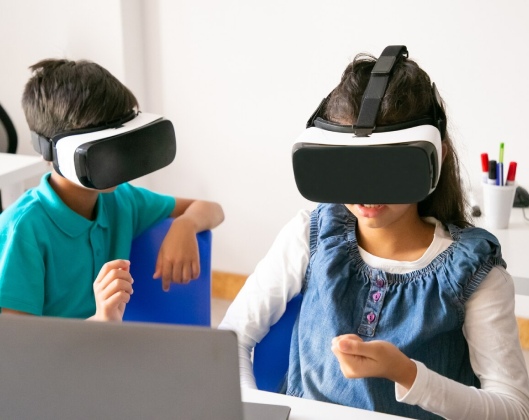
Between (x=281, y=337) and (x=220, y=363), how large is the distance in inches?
23.0

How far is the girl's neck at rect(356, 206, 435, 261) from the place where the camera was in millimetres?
1167

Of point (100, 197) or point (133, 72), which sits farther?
point (133, 72)

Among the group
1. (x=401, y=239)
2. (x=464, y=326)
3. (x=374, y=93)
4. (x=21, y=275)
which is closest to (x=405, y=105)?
(x=374, y=93)

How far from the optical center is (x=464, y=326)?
1.10m

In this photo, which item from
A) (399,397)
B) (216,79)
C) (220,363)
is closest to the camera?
(220,363)

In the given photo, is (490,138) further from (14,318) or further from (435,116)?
(14,318)

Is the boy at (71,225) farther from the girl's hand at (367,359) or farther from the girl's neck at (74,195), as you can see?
the girl's hand at (367,359)

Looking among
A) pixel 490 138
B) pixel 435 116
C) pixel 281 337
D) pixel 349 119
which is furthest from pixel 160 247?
pixel 490 138

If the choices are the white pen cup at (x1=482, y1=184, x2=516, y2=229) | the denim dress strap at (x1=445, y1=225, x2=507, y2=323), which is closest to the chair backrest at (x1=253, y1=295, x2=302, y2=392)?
the denim dress strap at (x1=445, y1=225, x2=507, y2=323)

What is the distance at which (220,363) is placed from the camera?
0.63 m

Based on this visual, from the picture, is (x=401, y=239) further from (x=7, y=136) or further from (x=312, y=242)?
(x=7, y=136)

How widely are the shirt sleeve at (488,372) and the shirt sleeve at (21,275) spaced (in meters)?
0.67

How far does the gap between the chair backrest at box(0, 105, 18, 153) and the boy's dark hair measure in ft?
4.03

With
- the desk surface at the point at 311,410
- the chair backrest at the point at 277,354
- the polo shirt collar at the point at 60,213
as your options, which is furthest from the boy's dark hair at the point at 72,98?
the desk surface at the point at 311,410
